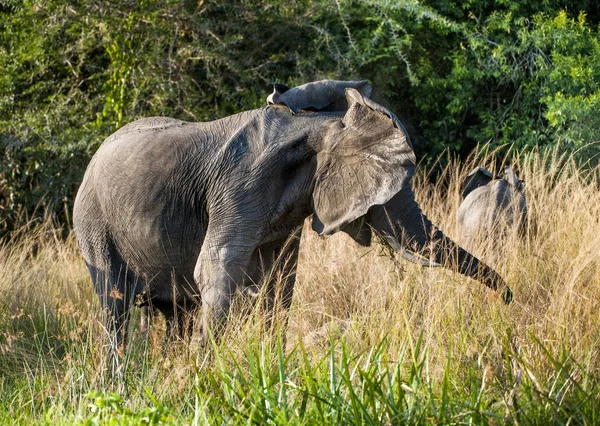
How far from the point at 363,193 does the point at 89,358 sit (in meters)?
1.64

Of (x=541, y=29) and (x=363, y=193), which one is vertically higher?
(x=363, y=193)

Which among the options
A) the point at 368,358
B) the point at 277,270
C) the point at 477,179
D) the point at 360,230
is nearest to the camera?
the point at 368,358

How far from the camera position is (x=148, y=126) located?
586 centimetres

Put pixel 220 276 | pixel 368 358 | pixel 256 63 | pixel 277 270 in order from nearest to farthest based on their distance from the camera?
1. pixel 368 358
2. pixel 220 276
3. pixel 277 270
4. pixel 256 63

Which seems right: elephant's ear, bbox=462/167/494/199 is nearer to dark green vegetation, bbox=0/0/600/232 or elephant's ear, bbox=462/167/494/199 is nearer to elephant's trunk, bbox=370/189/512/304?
elephant's trunk, bbox=370/189/512/304

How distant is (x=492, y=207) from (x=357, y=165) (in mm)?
2624

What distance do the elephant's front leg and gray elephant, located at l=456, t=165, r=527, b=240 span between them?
243cm

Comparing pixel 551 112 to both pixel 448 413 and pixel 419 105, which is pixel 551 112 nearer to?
pixel 419 105

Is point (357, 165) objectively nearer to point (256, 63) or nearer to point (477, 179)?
point (477, 179)

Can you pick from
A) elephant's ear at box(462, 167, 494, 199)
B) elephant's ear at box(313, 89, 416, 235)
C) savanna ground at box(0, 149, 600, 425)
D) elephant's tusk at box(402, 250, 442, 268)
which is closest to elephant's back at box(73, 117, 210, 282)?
savanna ground at box(0, 149, 600, 425)

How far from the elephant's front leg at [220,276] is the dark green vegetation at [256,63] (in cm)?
620

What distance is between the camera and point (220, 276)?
17.2ft

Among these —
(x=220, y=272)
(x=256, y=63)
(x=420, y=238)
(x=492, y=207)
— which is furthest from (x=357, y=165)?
(x=256, y=63)

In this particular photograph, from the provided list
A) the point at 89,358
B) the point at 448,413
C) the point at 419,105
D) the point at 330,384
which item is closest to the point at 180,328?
the point at 89,358
